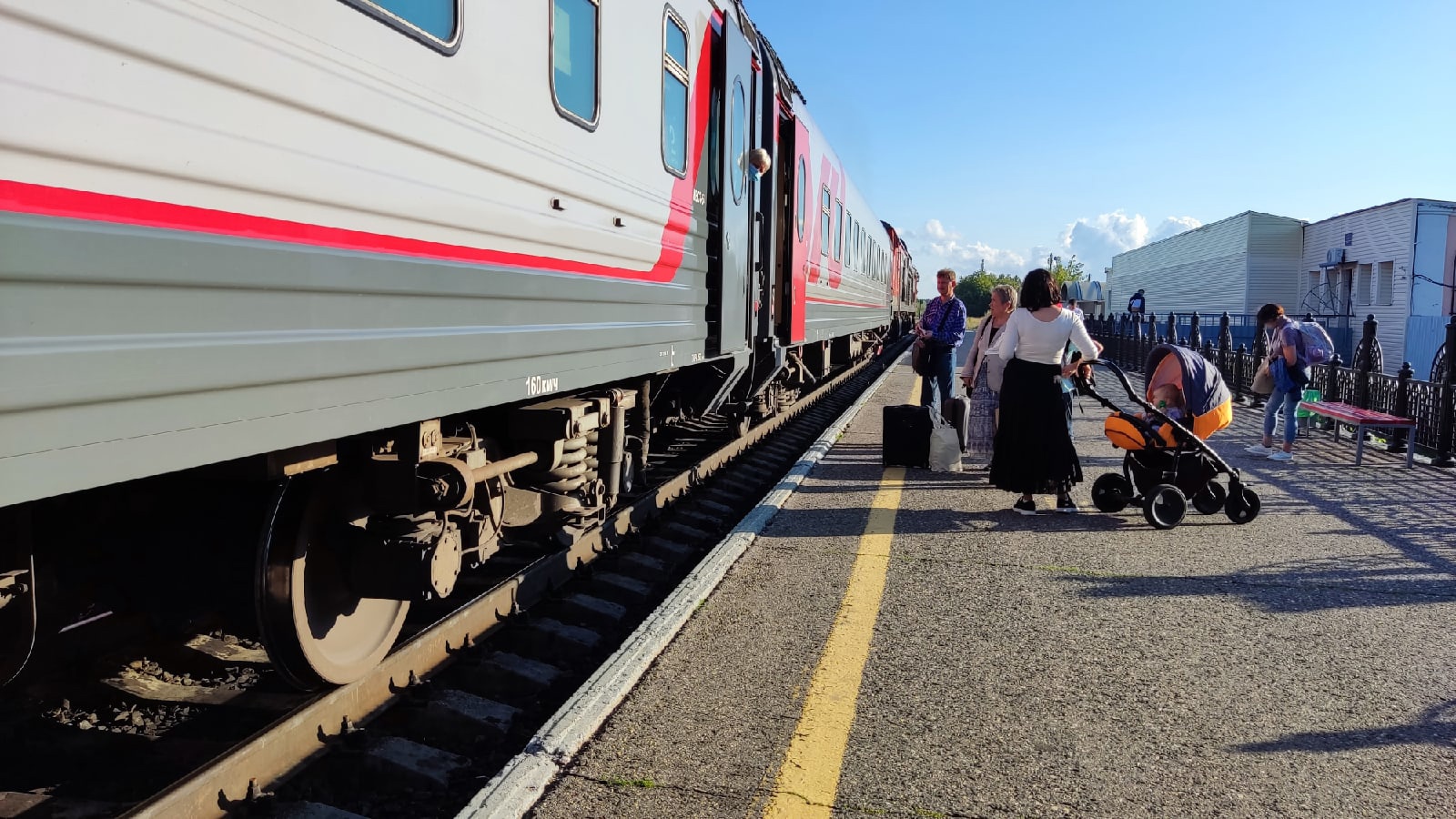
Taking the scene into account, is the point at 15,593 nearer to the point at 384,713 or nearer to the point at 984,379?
the point at 384,713

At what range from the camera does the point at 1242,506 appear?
6.88m

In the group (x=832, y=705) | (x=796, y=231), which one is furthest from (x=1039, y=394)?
(x=832, y=705)

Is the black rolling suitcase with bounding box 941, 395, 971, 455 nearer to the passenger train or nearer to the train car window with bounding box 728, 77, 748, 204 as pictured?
the train car window with bounding box 728, 77, 748, 204

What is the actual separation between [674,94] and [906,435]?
405 cm

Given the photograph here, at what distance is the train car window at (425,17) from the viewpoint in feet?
9.49

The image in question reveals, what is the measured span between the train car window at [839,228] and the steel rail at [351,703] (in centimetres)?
893

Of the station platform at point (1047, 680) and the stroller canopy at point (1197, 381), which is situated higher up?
the stroller canopy at point (1197, 381)

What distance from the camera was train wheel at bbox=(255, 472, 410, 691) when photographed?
11.1ft

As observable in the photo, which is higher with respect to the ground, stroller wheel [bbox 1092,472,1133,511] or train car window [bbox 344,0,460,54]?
train car window [bbox 344,0,460,54]

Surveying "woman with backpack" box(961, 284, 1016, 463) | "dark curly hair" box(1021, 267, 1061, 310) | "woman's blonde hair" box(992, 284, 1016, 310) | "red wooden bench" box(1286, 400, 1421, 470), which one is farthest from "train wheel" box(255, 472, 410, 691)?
"red wooden bench" box(1286, 400, 1421, 470)

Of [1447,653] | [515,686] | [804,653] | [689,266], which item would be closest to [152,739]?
[515,686]

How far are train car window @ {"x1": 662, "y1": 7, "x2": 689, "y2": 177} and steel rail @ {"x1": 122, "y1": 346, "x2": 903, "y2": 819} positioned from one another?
2.15 meters

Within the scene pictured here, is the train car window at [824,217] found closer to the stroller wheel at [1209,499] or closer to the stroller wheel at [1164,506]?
the stroller wheel at [1209,499]

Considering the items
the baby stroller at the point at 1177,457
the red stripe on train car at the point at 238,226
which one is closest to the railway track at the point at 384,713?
the red stripe on train car at the point at 238,226
